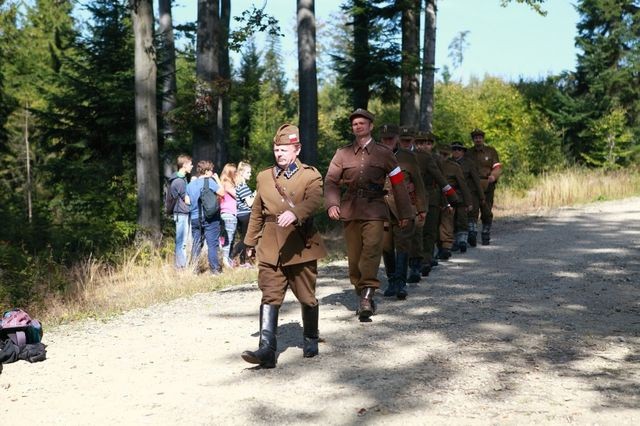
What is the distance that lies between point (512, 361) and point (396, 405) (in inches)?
59.4

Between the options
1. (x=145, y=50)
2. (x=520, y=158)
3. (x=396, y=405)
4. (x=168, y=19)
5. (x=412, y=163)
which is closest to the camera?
(x=396, y=405)

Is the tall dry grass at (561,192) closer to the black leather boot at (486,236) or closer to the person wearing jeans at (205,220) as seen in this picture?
the black leather boot at (486,236)

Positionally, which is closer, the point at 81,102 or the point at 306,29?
the point at 306,29

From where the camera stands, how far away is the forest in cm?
1673

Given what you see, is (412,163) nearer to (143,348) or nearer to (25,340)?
(143,348)

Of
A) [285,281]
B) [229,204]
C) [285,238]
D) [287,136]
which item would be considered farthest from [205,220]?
[287,136]

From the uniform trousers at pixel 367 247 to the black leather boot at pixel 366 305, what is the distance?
0.19 ft

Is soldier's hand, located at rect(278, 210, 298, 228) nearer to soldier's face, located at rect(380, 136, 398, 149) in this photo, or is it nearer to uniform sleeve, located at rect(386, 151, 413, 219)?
uniform sleeve, located at rect(386, 151, 413, 219)

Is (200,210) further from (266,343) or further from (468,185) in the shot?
(266,343)

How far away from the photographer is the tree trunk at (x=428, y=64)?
855 inches

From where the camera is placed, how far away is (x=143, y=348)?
767 centimetres

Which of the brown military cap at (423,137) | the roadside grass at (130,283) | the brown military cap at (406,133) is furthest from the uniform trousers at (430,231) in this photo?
the roadside grass at (130,283)

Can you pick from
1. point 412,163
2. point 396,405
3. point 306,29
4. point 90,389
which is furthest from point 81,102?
point 396,405

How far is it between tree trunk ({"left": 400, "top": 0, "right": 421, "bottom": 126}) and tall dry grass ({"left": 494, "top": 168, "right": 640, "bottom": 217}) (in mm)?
3678
